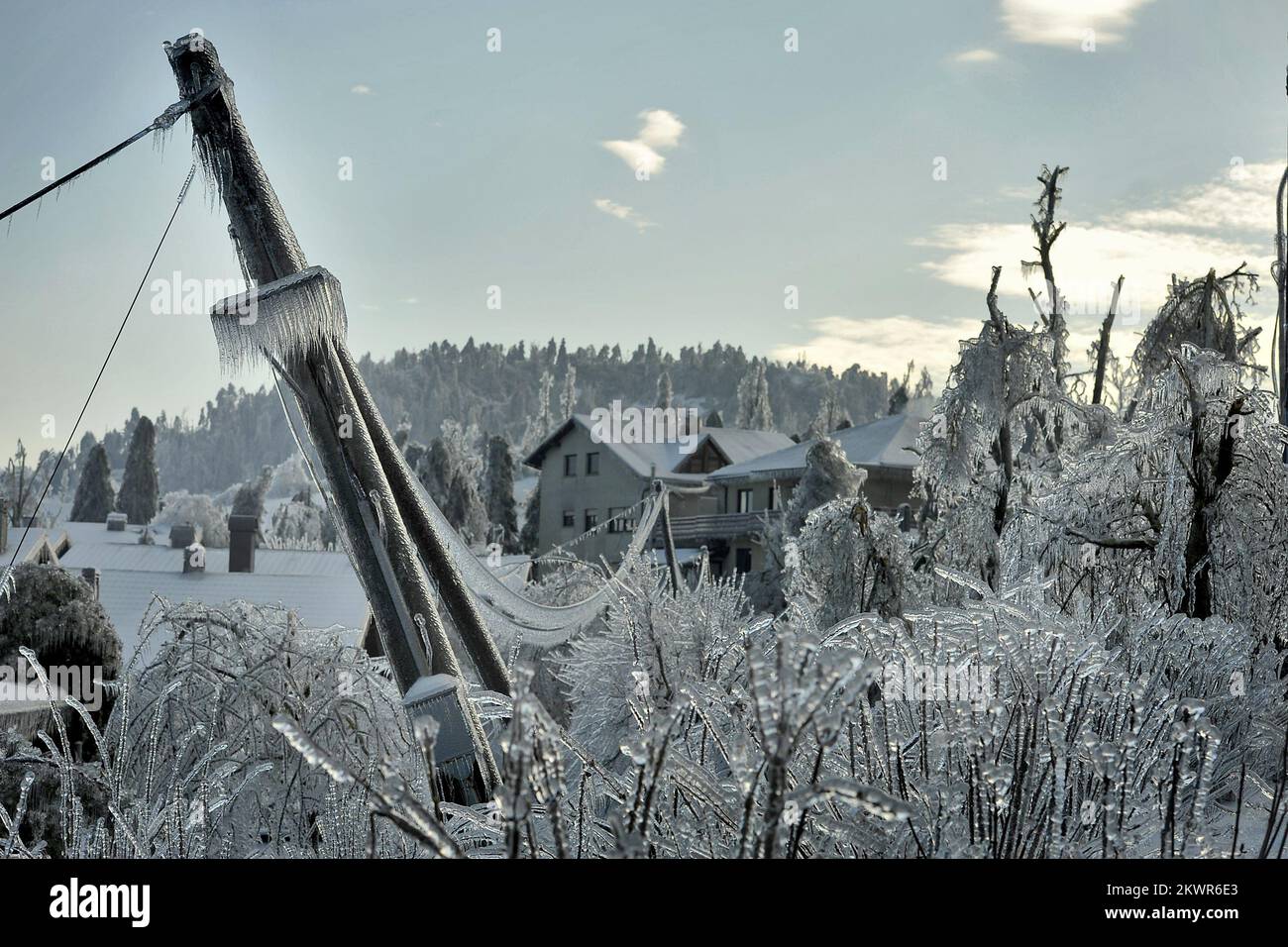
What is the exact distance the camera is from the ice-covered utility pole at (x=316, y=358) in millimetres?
3814

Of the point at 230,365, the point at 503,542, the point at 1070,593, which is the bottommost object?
the point at 503,542

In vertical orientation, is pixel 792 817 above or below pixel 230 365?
below

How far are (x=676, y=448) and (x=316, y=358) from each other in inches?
1357

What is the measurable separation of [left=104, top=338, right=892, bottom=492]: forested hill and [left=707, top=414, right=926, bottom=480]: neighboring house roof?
8246cm

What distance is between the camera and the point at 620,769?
17.4 ft

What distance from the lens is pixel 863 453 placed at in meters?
29.6

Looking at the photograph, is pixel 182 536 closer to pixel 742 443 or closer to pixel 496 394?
pixel 742 443

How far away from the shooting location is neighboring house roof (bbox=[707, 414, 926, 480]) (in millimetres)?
28891
